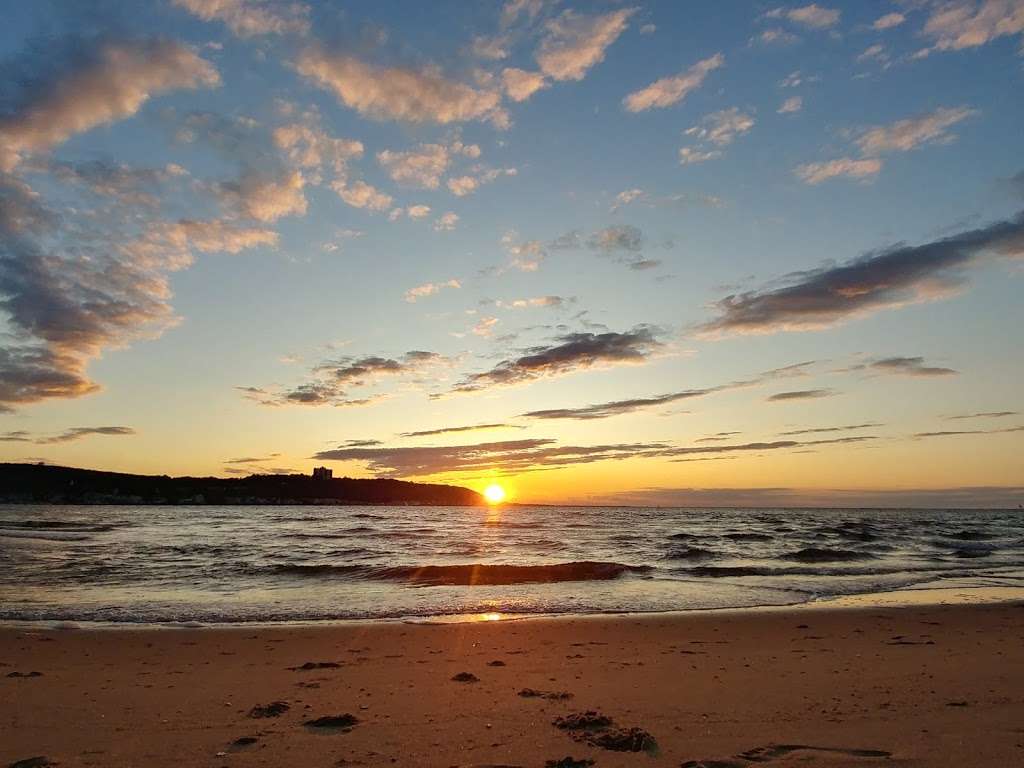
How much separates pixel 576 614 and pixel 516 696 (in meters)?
7.65

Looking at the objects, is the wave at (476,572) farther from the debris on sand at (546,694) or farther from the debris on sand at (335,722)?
the debris on sand at (335,722)

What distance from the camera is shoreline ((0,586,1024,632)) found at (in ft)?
42.3

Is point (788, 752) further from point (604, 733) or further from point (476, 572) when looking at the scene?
point (476, 572)

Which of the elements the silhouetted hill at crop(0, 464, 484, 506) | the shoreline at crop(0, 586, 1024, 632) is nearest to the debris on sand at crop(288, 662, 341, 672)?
the shoreline at crop(0, 586, 1024, 632)

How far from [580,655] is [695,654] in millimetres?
1787

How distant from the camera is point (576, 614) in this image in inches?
581

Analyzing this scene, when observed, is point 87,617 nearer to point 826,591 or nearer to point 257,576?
point 257,576

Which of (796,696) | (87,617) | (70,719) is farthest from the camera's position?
(87,617)

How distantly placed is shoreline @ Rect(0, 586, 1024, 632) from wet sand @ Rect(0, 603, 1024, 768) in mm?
675

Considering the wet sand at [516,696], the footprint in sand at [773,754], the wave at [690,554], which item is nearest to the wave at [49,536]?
the wet sand at [516,696]

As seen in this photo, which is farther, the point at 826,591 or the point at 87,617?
the point at 826,591

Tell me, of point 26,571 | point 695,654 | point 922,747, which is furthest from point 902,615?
point 26,571

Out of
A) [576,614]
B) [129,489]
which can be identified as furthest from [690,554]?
[129,489]

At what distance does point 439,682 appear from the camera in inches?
322
